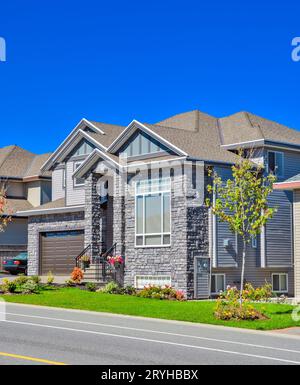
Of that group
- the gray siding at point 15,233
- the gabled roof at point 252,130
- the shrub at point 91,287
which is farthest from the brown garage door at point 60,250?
the gabled roof at point 252,130

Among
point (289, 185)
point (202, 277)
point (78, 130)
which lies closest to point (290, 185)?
point (289, 185)

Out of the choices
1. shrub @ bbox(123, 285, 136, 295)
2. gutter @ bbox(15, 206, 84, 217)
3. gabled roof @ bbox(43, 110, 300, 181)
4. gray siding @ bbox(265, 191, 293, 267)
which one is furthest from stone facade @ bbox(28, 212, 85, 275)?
gray siding @ bbox(265, 191, 293, 267)

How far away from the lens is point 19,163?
49812mm

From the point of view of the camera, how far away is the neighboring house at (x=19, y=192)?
4636 cm

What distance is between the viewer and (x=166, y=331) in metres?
17.5

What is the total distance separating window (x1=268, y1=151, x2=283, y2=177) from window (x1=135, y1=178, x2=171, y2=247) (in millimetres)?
4642

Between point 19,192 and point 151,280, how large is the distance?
826 inches

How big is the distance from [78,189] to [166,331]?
20.9 metres

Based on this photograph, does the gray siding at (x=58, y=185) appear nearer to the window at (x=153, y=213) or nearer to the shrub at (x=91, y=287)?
the window at (x=153, y=213)

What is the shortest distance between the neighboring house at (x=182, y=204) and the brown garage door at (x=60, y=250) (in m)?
0.54

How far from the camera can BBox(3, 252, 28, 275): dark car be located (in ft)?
136

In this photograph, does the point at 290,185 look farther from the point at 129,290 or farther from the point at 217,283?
the point at 129,290
